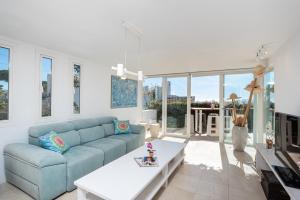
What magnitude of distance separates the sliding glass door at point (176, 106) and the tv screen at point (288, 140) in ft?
11.3

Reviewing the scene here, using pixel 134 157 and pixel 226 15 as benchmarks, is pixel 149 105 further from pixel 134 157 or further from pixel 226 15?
pixel 226 15

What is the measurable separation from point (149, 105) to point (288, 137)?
4584 millimetres

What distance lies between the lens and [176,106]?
5.78 m

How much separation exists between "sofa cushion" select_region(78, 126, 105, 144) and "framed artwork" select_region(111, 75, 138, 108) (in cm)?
109

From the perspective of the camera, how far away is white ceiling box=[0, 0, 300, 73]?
5.36 ft

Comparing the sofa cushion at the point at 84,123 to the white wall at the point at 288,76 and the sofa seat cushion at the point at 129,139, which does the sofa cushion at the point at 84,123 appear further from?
the white wall at the point at 288,76

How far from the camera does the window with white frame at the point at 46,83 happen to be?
297 centimetres

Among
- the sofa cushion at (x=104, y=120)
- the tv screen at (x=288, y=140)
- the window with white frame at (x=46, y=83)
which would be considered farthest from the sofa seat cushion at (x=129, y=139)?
the tv screen at (x=288, y=140)

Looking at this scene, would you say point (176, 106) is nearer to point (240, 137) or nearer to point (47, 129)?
point (240, 137)

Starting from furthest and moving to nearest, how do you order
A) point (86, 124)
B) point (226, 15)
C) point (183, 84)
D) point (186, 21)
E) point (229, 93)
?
1. point (183, 84)
2. point (229, 93)
3. point (86, 124)
4. point (186, 21)
5. point (226, 15)

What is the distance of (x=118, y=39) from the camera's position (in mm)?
2559

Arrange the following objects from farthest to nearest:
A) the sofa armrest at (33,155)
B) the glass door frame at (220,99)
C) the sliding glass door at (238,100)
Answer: the sliding glass door at (238,100) < the glass door frame at (220,99) < the sofa armrest at (33,155)

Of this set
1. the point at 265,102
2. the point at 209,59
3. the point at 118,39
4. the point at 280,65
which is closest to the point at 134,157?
the point at 118,39

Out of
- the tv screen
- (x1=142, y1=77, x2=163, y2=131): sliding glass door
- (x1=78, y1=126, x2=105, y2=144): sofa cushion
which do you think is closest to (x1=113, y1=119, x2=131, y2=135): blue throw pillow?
(x1=78, y1=126, x2=105, y2=144): sofa cushion
